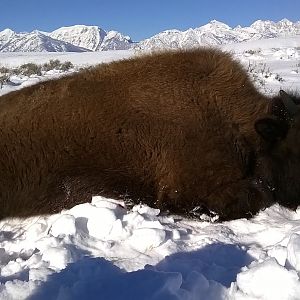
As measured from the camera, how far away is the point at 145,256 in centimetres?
292

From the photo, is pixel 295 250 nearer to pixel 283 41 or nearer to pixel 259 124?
pixel 259 124

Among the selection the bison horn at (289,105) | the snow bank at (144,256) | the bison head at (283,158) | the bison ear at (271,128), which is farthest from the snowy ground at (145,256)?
the bison horn at (289,105)

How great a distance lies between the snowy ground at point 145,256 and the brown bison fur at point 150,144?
211 mm

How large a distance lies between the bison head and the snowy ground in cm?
20

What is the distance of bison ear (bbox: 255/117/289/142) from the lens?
4.20 metres

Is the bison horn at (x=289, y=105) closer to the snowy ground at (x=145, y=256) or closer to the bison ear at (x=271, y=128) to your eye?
the bison ear at (x=271, y=128)

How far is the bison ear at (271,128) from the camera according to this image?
4.20 metres

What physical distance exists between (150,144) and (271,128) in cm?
109

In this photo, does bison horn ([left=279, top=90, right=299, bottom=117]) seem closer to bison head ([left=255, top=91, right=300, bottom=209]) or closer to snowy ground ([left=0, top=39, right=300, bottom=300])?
bison head ([left=255, top=91, right=300, bottom=209])

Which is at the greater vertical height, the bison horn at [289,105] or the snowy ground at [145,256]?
the bison horn at [289,105]

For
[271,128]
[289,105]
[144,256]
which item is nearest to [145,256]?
[144,256]

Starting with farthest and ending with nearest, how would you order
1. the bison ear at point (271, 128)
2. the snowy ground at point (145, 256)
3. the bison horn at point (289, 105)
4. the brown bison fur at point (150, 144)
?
1. the bison horn at point (289, 105)
2. the bison ear at point (271, 128)
3. the brown bison fur at point (150, 144)
4. the snowy ground at point (145, 256)

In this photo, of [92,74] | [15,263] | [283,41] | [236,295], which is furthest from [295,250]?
[283,41]

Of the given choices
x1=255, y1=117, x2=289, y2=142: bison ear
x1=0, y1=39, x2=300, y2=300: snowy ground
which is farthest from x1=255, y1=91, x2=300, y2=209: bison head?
x1=0, y1=39, x2=300, y2=300: snowy ground
